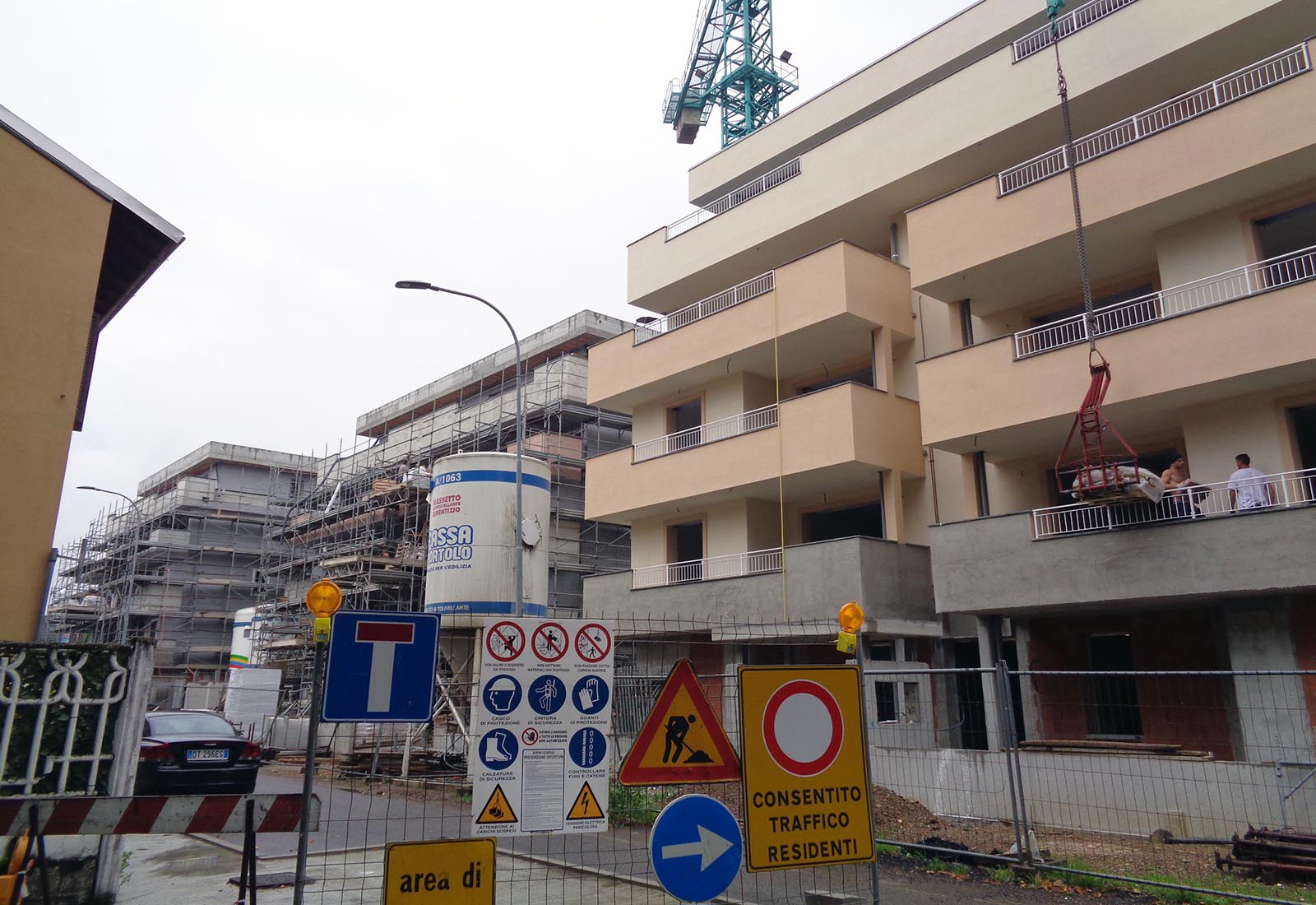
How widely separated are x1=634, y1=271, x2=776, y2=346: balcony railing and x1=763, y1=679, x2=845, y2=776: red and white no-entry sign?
17036mm

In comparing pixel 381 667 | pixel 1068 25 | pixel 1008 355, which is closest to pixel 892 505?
pixel 1008 355

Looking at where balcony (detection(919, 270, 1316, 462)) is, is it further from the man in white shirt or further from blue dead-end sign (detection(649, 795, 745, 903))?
blue dead-end sign (detection(649, 795, 745, 903))

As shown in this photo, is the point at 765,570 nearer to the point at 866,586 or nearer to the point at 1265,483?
the point at 866,586

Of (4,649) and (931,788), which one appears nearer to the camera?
(4,649)

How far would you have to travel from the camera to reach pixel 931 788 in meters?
13.0

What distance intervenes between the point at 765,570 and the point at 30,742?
15367 mm

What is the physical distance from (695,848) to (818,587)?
47.1 feet

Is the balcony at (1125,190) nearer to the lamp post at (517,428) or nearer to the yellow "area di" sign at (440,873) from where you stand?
the lamp post at (517,428)

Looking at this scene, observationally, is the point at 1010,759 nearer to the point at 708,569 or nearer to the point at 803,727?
the point at 803,727

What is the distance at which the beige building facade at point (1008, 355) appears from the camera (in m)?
14.8

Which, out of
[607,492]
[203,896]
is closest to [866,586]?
[607,492]

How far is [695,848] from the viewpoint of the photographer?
5184 millimetres

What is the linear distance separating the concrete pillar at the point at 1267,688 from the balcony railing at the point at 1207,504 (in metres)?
1.59

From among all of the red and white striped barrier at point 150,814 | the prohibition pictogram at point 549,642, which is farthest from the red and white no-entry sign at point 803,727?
the red and white striped barrier at point 150,814
